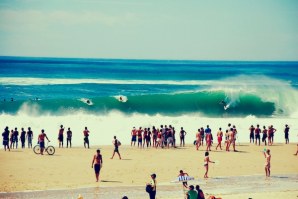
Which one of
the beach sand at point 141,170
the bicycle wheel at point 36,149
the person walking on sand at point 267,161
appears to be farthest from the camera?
the bicycle wheel at point 36,149

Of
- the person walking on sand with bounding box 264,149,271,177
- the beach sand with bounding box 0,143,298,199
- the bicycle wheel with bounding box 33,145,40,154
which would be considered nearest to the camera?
the beach sand with bounding box 0,143,298,199

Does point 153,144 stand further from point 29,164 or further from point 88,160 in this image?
point 29,164

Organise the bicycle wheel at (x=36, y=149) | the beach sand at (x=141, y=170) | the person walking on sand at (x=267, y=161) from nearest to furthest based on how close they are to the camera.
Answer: the beach sand at (x=141, y=170)
the person walking on sand at (x=267, y=161)
the bicycle wheel at (x=36, y=149)

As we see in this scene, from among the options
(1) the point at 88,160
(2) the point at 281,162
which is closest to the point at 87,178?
(1) the point at 88,160

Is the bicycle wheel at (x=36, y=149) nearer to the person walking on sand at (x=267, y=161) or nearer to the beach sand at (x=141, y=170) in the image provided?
the beach sand at (x=141, y=170)

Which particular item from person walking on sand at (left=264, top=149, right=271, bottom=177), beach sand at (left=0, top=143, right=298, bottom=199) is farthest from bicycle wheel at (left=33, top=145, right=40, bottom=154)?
person walking on sand at (left=264, top=149, right=271, bottom=177)

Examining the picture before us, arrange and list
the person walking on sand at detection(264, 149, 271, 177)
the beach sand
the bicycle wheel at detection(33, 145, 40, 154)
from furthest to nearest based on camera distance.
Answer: the bicycle wheel at detection(33, 145, 40, 154) < the person walking on sand at detection(264, 149, 271, 177) < the beach sand

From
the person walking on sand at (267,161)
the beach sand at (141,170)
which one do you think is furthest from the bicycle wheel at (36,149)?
the person walking on sand at (267,161)

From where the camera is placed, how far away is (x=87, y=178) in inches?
725

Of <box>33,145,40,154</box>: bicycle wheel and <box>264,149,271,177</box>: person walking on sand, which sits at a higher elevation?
<box>33,145,40,154</box>: bicycle wheel

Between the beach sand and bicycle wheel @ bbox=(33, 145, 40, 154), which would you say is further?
bicycle wheel @ bbox=(33, 145, 40, 154)

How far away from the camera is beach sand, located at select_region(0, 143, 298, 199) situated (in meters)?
16.8

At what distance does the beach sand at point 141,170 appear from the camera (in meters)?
16.8

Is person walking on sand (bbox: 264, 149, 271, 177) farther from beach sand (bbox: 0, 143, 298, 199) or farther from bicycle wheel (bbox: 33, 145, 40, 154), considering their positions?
bicycle wheel (bbox: 33, 145, 40, 154)
